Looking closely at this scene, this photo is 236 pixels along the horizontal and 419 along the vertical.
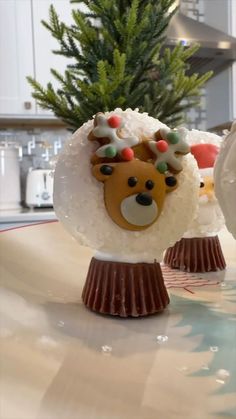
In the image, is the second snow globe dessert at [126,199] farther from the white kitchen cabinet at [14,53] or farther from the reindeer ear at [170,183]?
the white kitchen cabinet at [14,53]

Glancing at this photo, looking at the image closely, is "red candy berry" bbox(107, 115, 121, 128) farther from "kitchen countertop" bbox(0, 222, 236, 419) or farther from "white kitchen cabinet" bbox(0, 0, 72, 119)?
"white kitchen cabinet" bbox(0, 0, 72, 119)

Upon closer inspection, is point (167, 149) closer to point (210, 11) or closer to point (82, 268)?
point (82, 268)

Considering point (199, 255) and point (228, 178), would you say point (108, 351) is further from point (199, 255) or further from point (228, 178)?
point (199, 255)

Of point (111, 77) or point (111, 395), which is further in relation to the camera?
point (111, 77)

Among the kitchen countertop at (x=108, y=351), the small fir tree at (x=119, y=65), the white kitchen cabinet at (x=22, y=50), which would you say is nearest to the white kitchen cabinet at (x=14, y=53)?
the white kitchen cabinet at (x=22, y=50)

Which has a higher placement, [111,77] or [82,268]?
[111,77]

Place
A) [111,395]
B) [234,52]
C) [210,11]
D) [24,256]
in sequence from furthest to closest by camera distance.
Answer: [210,11] → [234,52] → [24,256] → [111,395]

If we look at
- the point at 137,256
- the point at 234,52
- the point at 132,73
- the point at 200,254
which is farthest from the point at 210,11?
the point at 137,256
